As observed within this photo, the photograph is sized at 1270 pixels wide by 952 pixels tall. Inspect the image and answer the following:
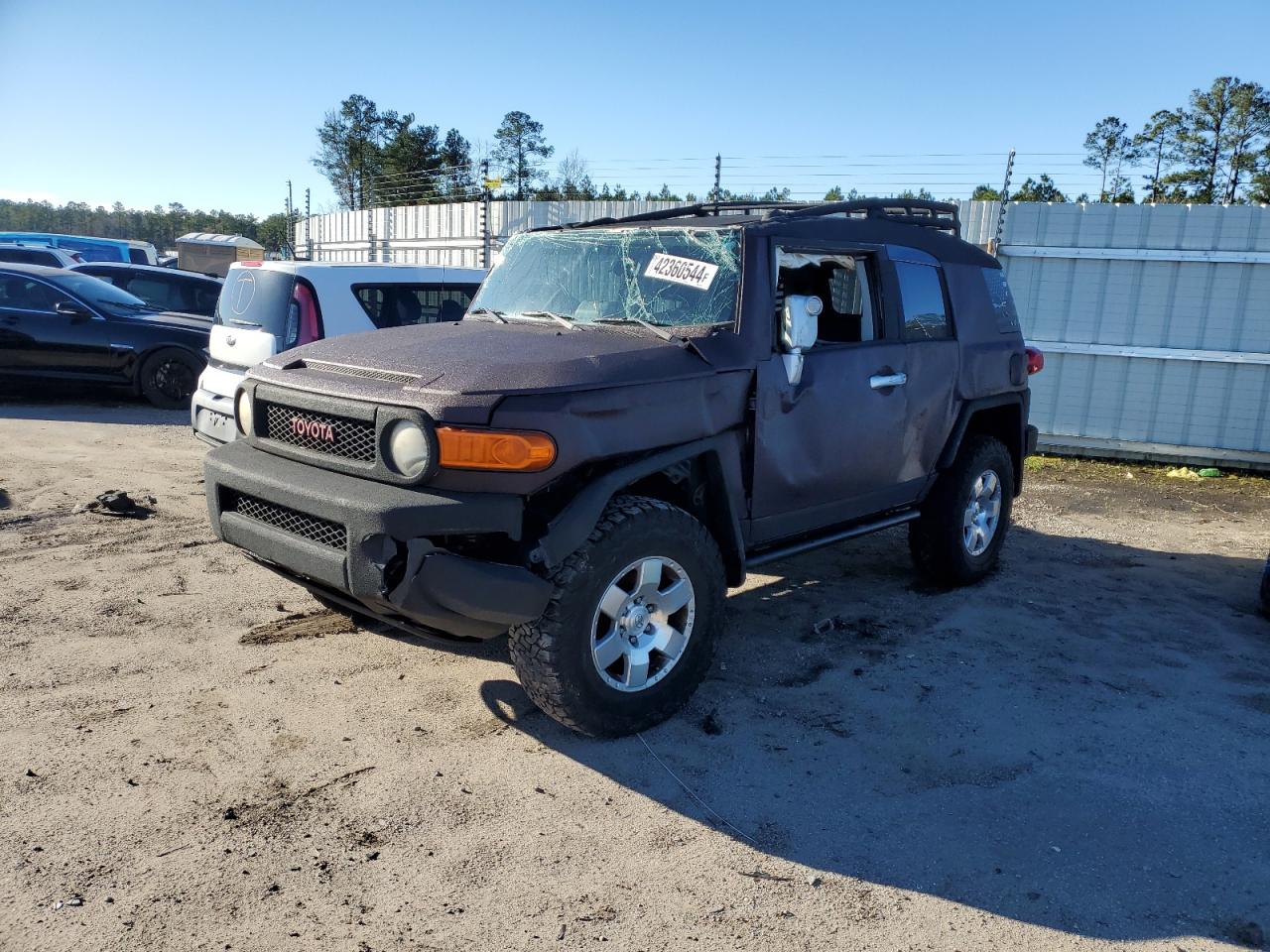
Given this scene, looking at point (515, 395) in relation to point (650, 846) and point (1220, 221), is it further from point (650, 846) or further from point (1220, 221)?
point (1220, 221)

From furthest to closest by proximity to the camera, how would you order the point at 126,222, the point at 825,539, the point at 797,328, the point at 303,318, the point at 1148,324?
the point at 126,222 → the point at 1148,324 → the point at 303,318 → the point at 825,539 → the point at 797,328

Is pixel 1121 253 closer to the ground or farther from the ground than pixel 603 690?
farther from the ground

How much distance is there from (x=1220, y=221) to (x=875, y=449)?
6788 millimetres

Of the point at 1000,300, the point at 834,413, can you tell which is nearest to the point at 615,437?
the point at 834,413

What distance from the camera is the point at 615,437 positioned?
3.49 metres

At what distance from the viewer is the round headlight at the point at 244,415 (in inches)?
157

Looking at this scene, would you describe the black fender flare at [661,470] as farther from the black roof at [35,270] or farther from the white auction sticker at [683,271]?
the black roof at [35,270]

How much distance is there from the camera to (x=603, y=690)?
11.6 ft

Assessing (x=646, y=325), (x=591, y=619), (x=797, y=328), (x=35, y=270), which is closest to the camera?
(x=591, y=619)

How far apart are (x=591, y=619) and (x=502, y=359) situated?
1.00 meters

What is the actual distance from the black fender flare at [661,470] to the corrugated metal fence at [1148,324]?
7.13 m

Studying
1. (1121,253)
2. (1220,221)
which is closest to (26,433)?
(1121,253)

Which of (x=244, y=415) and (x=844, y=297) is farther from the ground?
(x=844, y=297)

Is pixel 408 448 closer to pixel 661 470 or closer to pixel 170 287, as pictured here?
pixel 661 470
